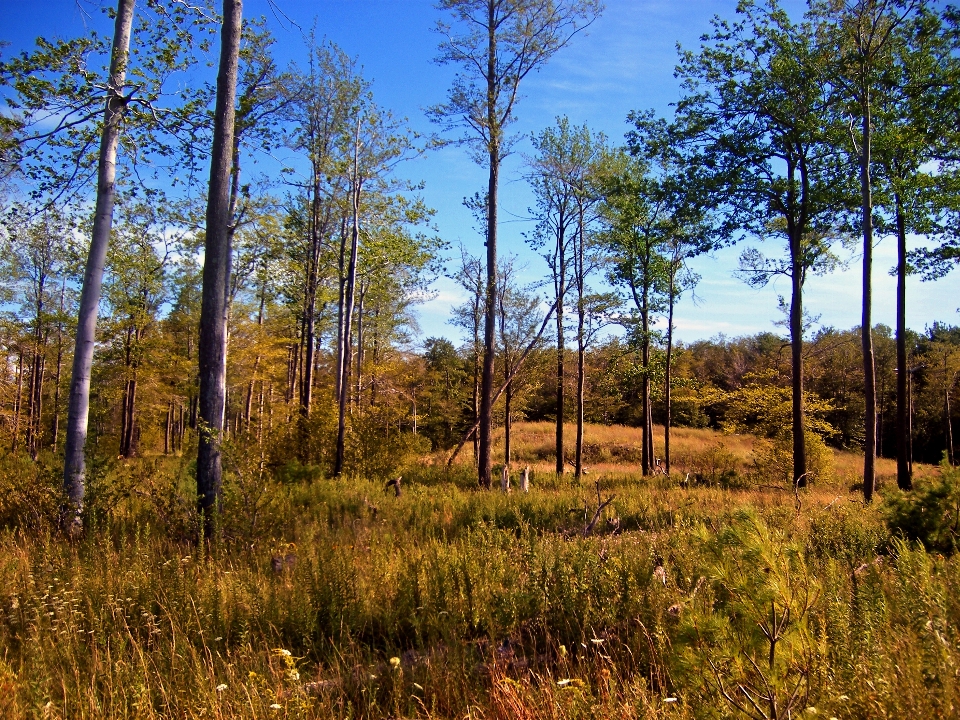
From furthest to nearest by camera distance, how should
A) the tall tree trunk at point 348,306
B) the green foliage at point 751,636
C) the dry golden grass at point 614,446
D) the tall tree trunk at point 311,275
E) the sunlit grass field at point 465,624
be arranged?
the dry golden grass at point 614,446, the tall tree trunk at point 311,275, the tall tree trunk at point 348,306, the sunlit grass field at point 465,624, the green foliage at point 751,636

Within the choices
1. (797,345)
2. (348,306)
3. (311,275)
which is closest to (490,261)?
(348,306)

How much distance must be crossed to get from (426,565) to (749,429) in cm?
1954

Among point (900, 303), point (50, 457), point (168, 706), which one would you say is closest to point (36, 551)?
point (168, 706)

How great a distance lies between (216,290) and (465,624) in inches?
196

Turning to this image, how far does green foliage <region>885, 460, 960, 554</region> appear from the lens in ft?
17.9

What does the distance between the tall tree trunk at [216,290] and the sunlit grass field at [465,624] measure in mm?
375

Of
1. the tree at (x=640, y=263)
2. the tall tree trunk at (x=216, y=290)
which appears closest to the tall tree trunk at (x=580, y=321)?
the tree at (x=640, y=263)

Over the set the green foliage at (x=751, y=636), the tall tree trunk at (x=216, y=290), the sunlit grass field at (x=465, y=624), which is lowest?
the sunlit grass field at (x=465, y=624)

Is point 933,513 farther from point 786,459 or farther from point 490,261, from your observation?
point 786,459

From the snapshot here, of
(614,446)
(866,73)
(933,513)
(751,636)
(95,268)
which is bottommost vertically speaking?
(614,446)

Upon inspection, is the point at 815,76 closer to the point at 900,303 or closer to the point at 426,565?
the point at 900,303

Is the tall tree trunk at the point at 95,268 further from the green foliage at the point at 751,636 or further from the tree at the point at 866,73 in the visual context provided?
the tree at the point at 866,73

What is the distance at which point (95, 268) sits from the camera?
6977 millimetres

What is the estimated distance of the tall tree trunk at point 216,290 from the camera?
250 inches
